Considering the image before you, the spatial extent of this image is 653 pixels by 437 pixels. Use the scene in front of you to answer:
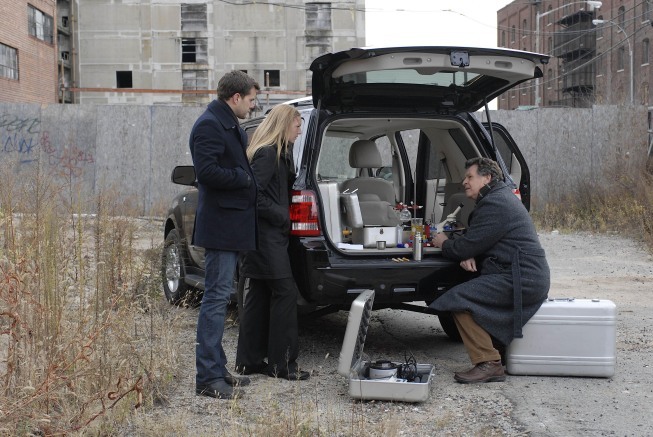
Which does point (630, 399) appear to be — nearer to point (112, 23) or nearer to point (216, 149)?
point (216, 149)

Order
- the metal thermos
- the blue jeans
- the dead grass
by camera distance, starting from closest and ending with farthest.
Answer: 1. the blue jeans
2. the metal thermos
3. the dead grass

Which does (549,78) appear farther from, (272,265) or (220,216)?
(220,216)

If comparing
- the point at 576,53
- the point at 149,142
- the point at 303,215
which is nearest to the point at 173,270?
the point at 303,215

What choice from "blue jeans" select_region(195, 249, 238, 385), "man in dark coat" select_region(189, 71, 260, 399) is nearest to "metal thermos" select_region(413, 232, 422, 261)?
"man in dark coat" select_region(189, 71, 260, 399)

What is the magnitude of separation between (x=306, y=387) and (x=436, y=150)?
2812 millimetres

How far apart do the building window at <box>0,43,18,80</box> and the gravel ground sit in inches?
1276

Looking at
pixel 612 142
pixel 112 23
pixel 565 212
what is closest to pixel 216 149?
pixel 565 212

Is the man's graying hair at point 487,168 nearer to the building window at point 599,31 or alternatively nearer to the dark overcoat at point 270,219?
the dark overcoat at point 270,219

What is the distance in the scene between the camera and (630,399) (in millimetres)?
5691

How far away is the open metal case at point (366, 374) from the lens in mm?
5512

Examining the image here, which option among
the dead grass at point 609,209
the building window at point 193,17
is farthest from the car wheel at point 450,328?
the building window at point 193,17

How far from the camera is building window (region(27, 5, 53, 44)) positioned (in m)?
41.5

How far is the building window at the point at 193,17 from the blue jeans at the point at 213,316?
49450mm

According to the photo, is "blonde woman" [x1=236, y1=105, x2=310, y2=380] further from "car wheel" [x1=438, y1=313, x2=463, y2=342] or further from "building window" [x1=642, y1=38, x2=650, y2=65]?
"building window" [x1=642, y1=38, x2=650, y2=65]
